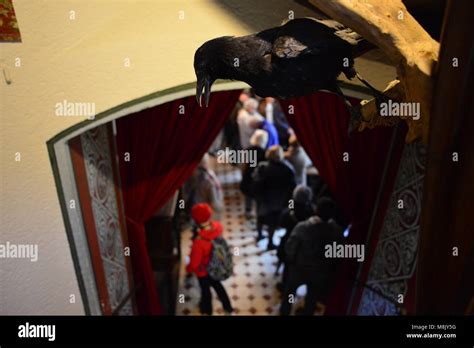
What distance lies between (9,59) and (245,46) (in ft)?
7.88

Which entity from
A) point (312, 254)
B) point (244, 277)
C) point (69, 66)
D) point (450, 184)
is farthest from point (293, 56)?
point (244, 277)

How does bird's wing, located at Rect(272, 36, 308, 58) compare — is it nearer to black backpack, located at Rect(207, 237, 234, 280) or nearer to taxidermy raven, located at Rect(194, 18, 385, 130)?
taxidermy raven, located at Rect(194, 18, 385, 130)

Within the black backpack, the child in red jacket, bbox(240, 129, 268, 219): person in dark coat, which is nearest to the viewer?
the child in red jacket

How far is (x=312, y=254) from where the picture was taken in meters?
4.46

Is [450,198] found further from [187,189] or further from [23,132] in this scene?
[187,189]

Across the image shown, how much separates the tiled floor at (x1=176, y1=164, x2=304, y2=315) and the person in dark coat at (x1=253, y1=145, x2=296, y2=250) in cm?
63

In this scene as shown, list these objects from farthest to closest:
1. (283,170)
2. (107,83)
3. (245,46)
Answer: (283,170), (107,83), (245,46)

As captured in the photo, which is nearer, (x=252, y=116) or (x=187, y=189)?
(x=187, y=189)

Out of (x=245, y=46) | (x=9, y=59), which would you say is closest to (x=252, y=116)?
(x=9, y=59)

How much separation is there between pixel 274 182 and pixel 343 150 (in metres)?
1.33

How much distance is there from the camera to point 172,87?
3.12 m

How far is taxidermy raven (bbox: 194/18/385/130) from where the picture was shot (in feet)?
3.54

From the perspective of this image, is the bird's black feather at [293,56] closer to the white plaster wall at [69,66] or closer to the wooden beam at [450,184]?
the wooden beam at [450,184]

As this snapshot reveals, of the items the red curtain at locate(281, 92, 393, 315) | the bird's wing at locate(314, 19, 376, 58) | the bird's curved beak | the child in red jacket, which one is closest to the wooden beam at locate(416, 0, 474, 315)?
the bird's wing at locate(314, 19, 376, 58)
